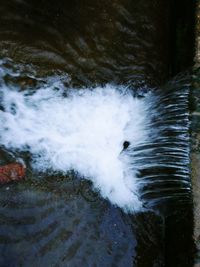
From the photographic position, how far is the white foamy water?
336 centimetres

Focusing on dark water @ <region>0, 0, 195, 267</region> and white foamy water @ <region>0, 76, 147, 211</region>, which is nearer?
dark water @ <region>0, 0, 195, 267</region>

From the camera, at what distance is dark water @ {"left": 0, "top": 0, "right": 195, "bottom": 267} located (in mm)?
3189

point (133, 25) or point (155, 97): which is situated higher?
point (133, 25)

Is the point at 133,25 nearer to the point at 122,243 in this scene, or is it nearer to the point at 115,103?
the point at 115,103

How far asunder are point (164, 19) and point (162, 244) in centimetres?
220

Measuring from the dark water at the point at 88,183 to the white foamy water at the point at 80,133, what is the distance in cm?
10

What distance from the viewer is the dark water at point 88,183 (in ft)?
10.5

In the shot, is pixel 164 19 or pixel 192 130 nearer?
pixel 192 130

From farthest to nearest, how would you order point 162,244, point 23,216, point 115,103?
point 115,103, point 162,244, point 23,216

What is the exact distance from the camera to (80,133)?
3504 millimetres

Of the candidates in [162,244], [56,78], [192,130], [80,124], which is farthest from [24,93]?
[162,244]

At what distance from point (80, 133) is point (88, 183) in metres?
0.47

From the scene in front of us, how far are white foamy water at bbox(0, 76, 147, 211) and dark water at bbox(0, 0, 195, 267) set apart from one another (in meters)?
0.10

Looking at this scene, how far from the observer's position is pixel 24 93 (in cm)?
341
